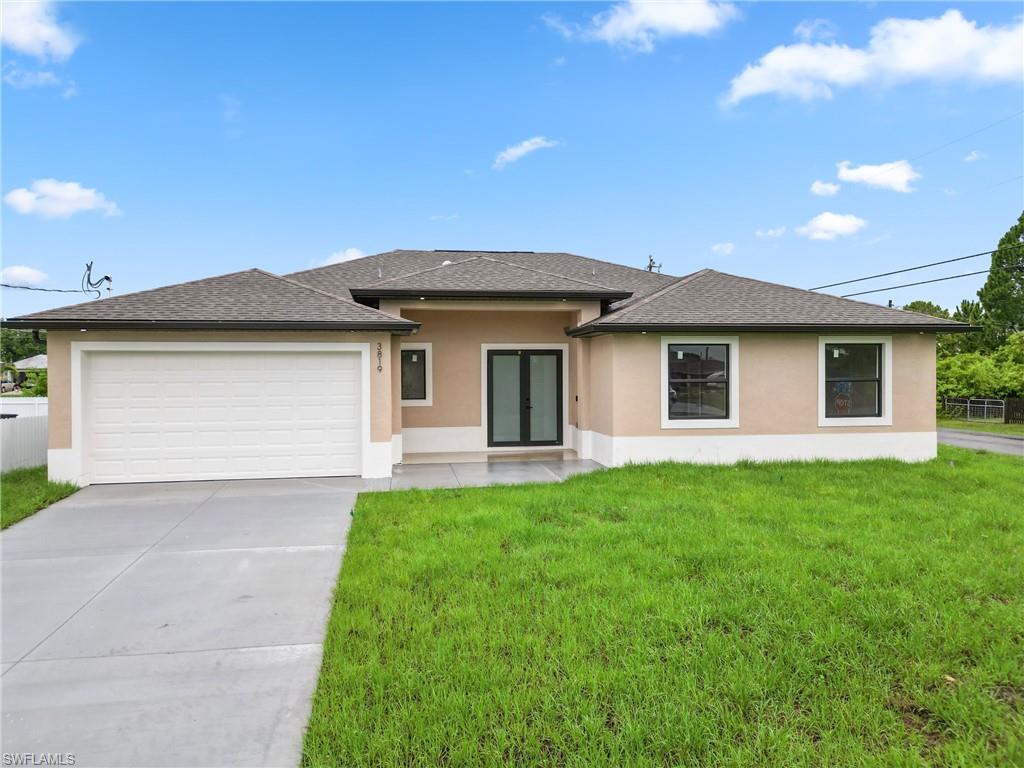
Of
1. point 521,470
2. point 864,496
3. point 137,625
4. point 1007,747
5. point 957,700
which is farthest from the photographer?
point 521,470

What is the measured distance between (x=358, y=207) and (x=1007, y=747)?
943 inches

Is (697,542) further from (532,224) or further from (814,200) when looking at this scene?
(814,200)

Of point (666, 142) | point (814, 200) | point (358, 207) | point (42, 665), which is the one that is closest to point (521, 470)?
point (42, 665)

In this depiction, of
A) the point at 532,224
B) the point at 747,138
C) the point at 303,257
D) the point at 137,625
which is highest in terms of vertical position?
the point at 747,138

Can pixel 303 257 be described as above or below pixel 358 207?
below

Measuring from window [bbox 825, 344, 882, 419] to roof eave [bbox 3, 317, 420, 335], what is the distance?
8555mm

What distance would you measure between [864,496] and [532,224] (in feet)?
65.9

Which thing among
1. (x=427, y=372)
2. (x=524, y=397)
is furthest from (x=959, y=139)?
(x=427, y=372)

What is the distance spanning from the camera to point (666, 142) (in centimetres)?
1994

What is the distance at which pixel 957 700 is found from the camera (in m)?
3.02

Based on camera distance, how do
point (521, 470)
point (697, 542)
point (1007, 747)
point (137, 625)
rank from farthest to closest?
point (521, 470) → point (697, 542) → point (137, 625) → point (1007, 747)

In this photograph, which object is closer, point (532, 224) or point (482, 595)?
point (482, 595)

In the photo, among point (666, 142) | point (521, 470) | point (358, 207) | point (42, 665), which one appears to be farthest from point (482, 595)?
point (358, 207)

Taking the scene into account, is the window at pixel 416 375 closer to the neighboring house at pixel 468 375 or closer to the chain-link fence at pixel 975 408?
the neighboring house at pixel 468 375
